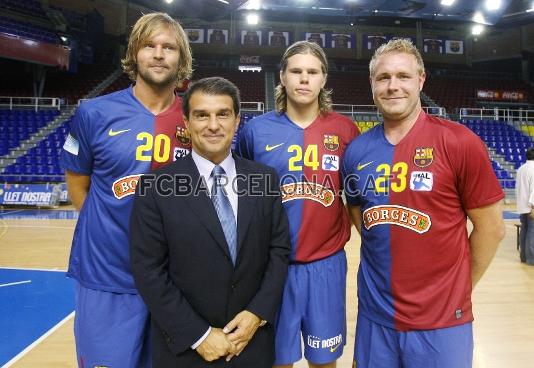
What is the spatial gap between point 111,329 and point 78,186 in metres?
0.71

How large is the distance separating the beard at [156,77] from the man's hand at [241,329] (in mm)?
1056

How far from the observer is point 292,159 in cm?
207

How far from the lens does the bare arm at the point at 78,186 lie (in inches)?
75.8

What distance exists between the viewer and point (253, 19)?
763 inches

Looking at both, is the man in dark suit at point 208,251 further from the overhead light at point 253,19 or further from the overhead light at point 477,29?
the overhead light at point 477,29

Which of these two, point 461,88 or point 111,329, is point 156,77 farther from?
point 461,88

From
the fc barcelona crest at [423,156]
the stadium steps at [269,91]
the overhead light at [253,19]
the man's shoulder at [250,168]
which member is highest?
the overhead light at [253,19]

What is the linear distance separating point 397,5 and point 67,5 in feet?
44.7

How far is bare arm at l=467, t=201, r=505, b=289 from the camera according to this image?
162cm

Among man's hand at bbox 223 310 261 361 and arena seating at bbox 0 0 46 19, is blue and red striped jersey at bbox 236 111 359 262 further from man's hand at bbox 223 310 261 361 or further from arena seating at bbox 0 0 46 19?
arena seating at bbox 0 0 46 19

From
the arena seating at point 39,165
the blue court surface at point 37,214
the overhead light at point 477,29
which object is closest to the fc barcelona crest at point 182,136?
the blue court surface at point 37,214

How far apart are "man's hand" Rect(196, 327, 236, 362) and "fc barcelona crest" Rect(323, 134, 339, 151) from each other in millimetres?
1106

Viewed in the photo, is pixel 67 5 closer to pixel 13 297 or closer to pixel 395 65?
pixel 13 297

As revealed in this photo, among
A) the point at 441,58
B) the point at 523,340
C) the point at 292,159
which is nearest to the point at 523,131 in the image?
the point at 441,58
